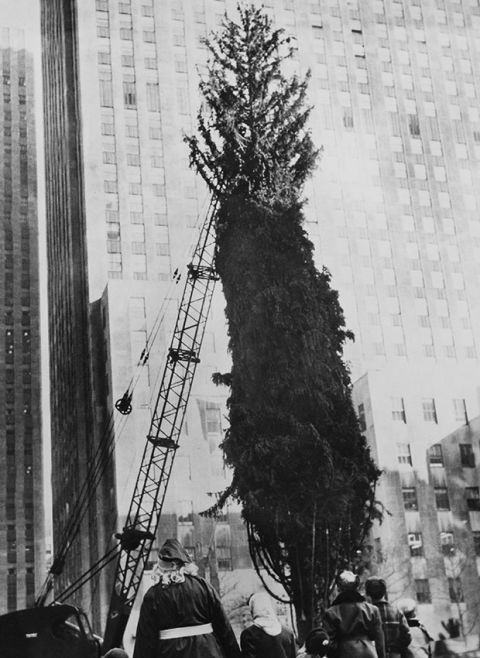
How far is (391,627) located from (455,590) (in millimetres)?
11572

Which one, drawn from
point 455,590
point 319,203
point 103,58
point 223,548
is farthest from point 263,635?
point 103,58

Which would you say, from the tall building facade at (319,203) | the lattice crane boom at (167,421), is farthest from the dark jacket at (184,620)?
the tall building facade at (319,203)

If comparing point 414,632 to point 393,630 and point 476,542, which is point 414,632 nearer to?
point 393,630

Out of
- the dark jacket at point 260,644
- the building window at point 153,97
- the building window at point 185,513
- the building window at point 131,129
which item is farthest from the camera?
the building window at point 153,97

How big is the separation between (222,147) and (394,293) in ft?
17.5

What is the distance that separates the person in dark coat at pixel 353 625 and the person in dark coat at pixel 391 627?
503mm

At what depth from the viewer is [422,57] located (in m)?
21.6

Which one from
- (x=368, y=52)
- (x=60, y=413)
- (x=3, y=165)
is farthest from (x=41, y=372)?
(x=368, y=52)

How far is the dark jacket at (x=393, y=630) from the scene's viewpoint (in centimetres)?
499

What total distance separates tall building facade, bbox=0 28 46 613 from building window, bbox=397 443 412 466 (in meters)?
→ 30.4

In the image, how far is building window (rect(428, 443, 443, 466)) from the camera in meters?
16.7

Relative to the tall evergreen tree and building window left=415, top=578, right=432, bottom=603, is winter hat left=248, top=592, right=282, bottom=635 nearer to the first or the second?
the tall evergreen tree

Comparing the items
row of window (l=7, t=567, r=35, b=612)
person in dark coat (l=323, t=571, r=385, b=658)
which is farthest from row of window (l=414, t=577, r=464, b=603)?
row of window (l=7, t=567, r=35, b=612)

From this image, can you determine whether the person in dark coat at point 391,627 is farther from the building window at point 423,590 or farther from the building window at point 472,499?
the building window at point 472,499
